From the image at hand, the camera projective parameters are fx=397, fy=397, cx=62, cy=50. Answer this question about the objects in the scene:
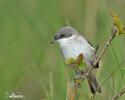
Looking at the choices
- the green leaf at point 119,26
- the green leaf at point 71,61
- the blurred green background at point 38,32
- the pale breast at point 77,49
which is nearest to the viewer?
the green leaf at point 119,26

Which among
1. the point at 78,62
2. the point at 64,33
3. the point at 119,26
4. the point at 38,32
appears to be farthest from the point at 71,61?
the point at 38,32

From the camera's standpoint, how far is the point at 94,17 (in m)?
6.43

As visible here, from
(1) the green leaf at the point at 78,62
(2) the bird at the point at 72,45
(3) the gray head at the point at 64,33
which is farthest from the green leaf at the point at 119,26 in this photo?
(3) the gray head at the point at 64,33

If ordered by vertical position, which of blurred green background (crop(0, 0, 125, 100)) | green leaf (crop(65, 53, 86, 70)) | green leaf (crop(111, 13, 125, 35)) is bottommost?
blurred green background (crop(0, 0, 125, 100))

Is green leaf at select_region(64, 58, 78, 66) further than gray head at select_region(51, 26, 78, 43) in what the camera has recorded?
No

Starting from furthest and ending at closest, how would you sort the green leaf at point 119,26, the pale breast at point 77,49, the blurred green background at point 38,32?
1. the blurred green background at point 38,32
2. the pale breast at point 77,49
3. the green leaf at point 119,26

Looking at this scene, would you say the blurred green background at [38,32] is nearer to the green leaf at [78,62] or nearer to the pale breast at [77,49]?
the pale breast at [77,49]

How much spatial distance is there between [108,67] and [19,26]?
2162 mm

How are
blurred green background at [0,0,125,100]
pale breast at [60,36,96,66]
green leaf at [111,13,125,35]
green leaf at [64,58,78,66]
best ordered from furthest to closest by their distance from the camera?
blurred green background at [0,0,125,100] → pale breast at [60,36,96,66] → green leaf at [64,58,78,66] → green leaf at [111,13,125,35]

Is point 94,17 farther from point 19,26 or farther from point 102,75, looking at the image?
point 102,75

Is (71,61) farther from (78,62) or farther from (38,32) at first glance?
(38,32)

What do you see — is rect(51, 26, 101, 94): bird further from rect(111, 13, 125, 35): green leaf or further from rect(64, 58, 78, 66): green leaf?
rect(111, 13, 125, 35): green leaf

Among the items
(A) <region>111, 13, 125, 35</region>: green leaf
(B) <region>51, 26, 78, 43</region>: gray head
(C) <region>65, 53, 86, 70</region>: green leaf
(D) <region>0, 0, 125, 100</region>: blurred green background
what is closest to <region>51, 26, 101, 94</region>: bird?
(B) <region>51, 26, 78, 43</region>: gray head

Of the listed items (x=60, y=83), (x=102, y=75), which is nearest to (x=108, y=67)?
(x=102, y=75)
